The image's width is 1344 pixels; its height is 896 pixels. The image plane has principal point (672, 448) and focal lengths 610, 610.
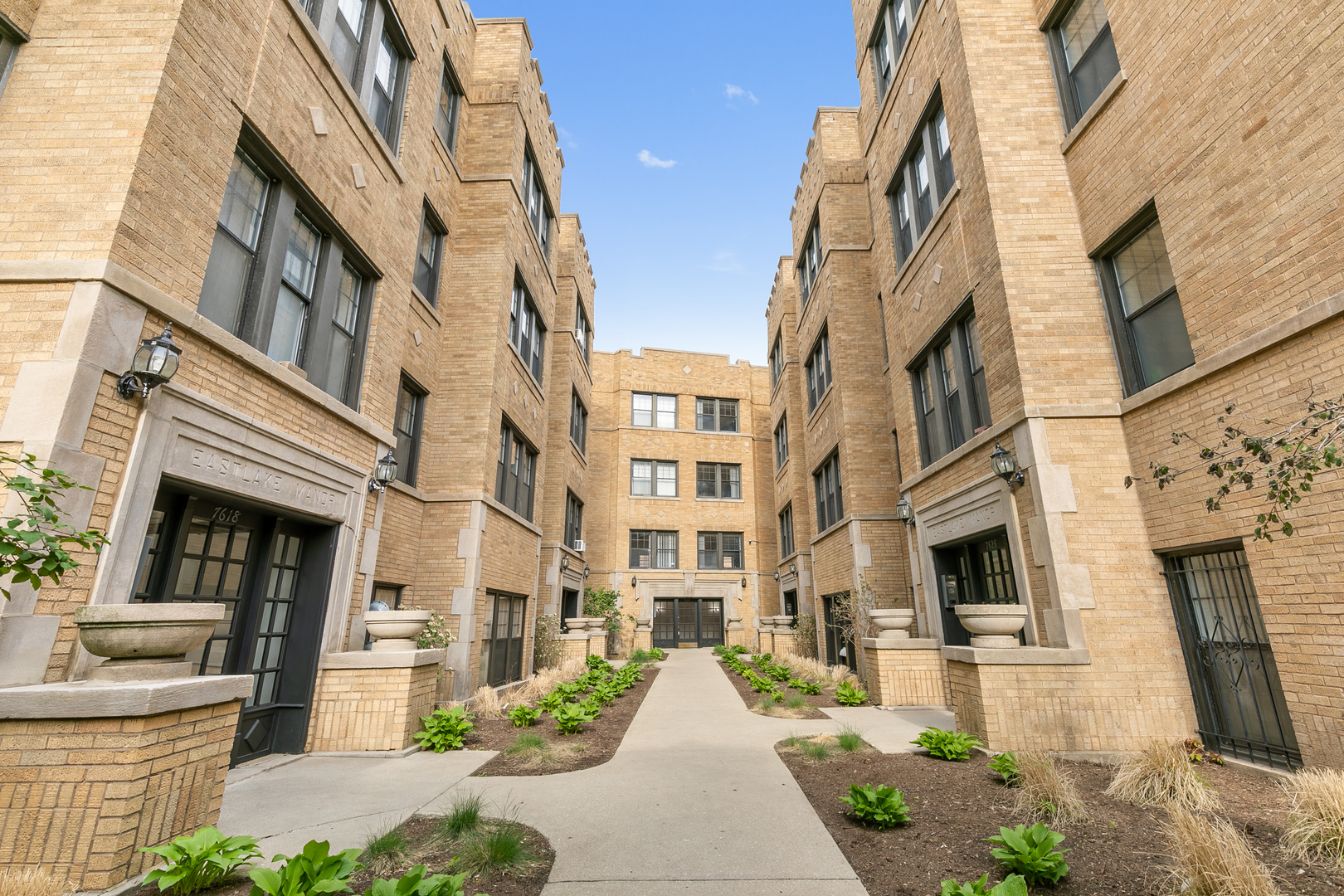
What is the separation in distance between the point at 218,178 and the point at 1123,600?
10.4 m

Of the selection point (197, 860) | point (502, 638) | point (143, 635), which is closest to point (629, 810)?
point (197, 860)

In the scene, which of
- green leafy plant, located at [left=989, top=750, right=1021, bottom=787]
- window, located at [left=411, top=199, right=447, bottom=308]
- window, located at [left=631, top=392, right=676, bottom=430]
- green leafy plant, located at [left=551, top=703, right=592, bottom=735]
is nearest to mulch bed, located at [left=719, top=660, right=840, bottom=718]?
green leafy plant, located at [left=551, top=703, right=592, bottom=735]

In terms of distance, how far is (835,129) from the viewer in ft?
56.3

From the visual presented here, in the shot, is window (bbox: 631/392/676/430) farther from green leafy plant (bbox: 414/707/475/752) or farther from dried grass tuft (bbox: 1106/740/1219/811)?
dried grass tuft (bbox: 1106/740/1219/811)

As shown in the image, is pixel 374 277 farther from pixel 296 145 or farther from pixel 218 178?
pixel 218 178

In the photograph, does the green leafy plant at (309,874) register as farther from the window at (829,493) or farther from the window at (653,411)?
the window at (653,411)

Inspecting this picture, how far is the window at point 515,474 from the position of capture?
13.5 m

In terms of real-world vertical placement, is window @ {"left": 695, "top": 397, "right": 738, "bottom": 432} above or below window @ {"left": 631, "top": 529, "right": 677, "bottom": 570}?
above

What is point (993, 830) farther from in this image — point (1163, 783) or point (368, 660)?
point (368, 660)

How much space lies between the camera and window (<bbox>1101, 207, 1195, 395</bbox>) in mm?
7012

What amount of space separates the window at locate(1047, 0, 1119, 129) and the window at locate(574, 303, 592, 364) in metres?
14.8

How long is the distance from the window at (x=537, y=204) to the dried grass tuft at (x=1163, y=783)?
14.5 metres

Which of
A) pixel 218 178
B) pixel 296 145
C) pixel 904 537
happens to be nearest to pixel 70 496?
pixel 218 178

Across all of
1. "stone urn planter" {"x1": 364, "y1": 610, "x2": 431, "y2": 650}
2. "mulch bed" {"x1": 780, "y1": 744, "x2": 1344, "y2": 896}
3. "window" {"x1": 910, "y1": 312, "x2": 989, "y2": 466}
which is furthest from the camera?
"window" {"x1": 910, "y1": 312, "x2": 989, "y2": 466}
